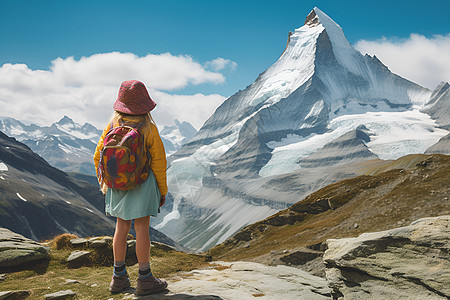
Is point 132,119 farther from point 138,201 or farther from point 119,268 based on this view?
point 119,268

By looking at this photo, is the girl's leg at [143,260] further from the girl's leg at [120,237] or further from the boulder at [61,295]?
the boulder at [61,295]

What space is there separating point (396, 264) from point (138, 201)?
677 cm

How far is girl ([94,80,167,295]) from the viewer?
796cm

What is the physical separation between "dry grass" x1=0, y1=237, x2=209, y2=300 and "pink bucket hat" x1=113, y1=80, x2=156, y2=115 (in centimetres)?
483

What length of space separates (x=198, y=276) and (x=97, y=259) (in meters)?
4.83

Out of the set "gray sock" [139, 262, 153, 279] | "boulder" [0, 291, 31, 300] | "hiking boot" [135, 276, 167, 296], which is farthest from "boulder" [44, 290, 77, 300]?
"gray sock" [139, 262, 153, 279]

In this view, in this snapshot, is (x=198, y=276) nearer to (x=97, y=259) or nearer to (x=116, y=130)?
(x=97, y=259)

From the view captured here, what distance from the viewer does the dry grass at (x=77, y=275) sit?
934 centimetres

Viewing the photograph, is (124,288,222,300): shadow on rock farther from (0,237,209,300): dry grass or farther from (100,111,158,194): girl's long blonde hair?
(100,111,158,194): girl's long blonde hair

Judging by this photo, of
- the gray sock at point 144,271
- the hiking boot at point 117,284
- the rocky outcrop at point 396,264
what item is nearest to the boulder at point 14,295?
the hiking boot at point 117,284

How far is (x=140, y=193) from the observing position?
26.1ft

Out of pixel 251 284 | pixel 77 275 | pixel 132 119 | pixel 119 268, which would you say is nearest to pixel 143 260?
pixel 119 268

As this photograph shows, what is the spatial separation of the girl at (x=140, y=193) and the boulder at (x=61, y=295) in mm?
1475

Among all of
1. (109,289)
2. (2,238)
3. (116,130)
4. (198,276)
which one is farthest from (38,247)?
(116,130)
